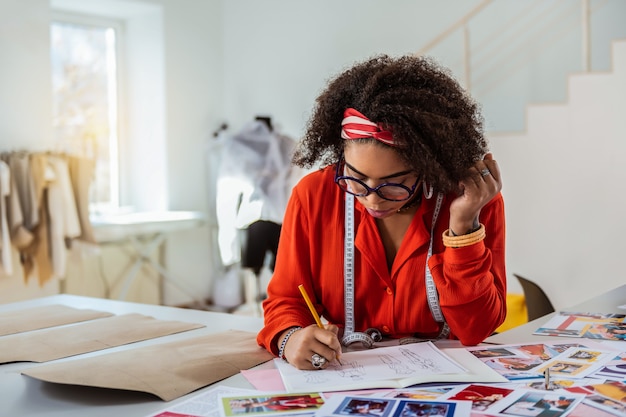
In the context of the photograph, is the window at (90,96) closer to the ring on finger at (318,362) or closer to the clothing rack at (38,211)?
the clothing rack at (38,211)

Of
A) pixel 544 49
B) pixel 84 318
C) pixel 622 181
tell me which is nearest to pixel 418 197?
pixel 84 318

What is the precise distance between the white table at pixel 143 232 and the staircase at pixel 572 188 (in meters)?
2.25

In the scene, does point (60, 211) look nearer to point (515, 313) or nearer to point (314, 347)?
point (515, 313)

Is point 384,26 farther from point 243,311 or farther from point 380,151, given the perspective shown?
point 380,151

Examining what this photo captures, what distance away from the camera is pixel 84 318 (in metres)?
1.98

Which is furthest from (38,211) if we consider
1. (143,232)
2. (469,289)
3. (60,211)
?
(469,289)

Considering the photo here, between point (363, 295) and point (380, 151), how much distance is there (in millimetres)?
371

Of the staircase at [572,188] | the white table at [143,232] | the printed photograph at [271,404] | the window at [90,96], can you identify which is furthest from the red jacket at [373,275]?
the window at [90,96]

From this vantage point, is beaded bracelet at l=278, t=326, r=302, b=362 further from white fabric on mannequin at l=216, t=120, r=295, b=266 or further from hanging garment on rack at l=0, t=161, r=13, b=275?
white fabric on mannequin at l=216, t=120, r=295, b=266

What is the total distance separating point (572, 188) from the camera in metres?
4.15

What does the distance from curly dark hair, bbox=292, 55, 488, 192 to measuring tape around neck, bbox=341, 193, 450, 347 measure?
0.43ft

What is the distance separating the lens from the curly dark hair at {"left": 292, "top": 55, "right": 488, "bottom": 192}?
1503 mm

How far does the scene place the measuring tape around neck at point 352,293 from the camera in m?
1.66

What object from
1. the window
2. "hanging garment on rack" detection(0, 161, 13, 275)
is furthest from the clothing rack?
the window
